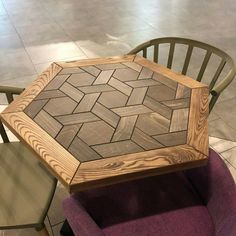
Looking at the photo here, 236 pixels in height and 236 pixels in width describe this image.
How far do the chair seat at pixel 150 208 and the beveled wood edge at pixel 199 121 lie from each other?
0.30 m

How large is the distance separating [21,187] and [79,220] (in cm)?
39

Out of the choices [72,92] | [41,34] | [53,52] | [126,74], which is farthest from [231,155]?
[41,34]

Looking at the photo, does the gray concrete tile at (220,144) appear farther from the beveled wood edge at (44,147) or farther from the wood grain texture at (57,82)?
the beveled wood edge at (44,147)

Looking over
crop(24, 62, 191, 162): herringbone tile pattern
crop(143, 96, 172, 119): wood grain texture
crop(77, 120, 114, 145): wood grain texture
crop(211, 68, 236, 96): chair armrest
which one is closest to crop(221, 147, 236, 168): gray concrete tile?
crop(211, 68, 236, 96): chair armrest

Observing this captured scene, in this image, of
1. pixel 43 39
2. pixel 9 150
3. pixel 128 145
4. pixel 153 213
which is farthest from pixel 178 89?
pixel 43 39

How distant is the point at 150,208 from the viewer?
123 cm

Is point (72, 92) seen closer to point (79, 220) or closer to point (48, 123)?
point (48, 123)

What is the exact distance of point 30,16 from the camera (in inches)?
168

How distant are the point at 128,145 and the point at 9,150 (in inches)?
26.7

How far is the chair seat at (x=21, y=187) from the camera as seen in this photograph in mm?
1176

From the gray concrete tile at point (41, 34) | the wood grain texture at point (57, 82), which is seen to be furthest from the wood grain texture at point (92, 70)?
the gray concrete tile at point (41, 34)

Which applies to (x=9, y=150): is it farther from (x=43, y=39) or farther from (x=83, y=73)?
(x=43, y=39)

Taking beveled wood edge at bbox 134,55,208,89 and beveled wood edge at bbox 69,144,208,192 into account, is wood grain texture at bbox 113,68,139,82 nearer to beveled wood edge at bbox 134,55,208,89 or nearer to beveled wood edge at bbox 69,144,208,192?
beveled wood edge at bbox 134,55,208,89

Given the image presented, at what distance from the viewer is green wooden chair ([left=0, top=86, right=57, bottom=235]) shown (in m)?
1.17
